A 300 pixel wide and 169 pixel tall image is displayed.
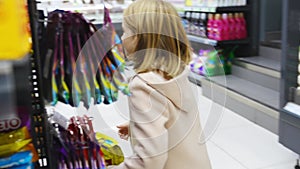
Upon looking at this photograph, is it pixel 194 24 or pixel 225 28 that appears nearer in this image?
pixel 225 28

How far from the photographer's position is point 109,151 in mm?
1118

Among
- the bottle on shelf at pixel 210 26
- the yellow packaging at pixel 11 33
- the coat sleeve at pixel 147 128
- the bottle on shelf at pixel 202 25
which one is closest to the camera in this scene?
the yellow packaging at pixel 11 33

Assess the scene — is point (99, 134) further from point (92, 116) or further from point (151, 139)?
point (151, 139)

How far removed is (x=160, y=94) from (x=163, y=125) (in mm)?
100

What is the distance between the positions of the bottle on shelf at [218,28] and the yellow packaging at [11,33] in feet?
13.4

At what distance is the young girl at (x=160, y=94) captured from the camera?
108 centimetres

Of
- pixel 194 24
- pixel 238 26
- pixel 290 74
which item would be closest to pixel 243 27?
pixel 238 26

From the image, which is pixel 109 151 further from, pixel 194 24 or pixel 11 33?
pixel 194 24

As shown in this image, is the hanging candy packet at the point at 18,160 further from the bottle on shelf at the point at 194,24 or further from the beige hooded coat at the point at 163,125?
the bottle on shelf at the point at 194,24

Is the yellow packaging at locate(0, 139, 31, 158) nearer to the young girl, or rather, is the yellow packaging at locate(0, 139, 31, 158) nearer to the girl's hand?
the young girl

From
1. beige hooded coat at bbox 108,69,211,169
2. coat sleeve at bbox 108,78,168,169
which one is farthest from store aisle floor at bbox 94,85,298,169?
coat sleeve at bbox 108,78,168,169

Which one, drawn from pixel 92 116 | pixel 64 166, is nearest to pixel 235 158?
pixel 92 116

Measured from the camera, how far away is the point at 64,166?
3.23 ft

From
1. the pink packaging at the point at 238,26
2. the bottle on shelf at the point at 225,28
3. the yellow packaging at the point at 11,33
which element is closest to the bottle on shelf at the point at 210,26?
the bottle on shelf at the point at 225,28
